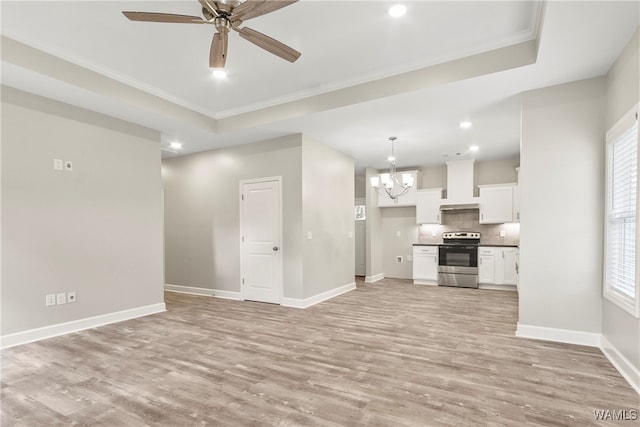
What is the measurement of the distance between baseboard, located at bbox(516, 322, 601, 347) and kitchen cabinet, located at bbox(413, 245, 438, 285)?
11.5ft

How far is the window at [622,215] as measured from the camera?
8.48 ft

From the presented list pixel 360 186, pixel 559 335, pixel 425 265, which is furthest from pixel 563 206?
pixel 360 186

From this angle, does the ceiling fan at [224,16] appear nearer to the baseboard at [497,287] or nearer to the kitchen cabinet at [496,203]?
the kitchen cabinet at [496,203]

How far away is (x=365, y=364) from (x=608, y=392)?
1825 mm

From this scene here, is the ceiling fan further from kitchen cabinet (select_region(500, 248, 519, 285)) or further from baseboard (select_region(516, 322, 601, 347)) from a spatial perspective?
kitchen cabinet (select_region(500, 248, 519, 285))

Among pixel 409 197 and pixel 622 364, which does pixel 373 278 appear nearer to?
pixel 409 197

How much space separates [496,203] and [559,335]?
13.0ft

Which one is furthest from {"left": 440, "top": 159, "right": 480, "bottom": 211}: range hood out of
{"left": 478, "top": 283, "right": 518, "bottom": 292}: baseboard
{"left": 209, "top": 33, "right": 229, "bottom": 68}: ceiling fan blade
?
{"left": 209, "top": 33, "right": 229, "bottom": 68}: ceiling fan blade

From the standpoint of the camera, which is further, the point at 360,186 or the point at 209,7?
the point at 360,186

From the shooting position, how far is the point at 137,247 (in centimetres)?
473

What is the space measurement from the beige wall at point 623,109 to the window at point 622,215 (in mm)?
108

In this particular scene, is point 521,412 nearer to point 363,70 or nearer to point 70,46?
point 363,70

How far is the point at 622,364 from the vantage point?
107 inches

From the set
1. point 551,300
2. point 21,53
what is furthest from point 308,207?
point 21,53
